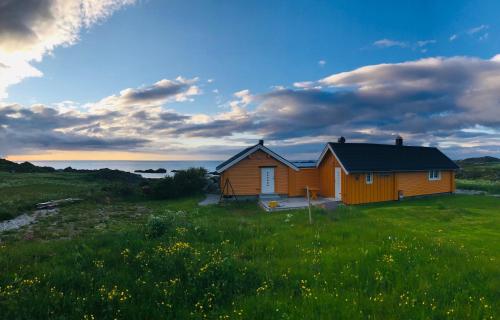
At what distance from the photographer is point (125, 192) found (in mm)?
33719

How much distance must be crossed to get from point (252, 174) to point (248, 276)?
23.9m

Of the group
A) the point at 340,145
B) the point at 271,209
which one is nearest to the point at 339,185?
the point at 340,145

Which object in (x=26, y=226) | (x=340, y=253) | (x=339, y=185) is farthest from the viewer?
(x=339, y=185)

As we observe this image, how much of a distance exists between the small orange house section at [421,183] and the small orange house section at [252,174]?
1100 centimetres

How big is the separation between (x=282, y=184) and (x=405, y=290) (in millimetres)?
25080

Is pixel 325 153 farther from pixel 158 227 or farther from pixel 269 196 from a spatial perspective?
pixel 158 227

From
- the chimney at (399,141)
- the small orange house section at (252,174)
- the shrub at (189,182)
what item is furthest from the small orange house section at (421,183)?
the shrub at (189,182)

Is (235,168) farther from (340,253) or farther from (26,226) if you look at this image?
(340,253)

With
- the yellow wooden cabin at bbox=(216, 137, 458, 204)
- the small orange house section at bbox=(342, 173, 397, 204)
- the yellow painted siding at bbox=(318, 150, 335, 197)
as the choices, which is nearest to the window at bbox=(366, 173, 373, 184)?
the yellow wooden cabin at bbox=(216, 137, 458, 204)

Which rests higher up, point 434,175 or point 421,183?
point 434,175

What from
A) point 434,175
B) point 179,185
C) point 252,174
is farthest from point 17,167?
point 434,175

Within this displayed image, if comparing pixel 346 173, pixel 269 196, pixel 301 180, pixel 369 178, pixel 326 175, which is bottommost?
pixel 269 196

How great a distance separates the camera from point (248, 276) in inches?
278

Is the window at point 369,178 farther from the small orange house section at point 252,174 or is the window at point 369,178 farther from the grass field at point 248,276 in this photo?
the grass field at point 248,276
